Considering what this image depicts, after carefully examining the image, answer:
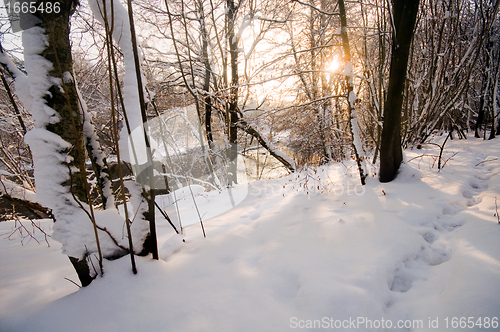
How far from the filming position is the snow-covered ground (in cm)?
105

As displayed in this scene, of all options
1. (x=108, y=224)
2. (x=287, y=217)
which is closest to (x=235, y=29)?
(x=287, y=217)

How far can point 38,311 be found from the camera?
1.13 m

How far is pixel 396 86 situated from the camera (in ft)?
8.06

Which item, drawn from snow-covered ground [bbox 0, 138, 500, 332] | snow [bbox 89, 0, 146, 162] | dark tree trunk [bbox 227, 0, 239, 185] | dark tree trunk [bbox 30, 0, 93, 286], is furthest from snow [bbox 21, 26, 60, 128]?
dark tree trunk [bbox 227, 0, 239, 185]

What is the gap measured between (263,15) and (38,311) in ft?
23.1

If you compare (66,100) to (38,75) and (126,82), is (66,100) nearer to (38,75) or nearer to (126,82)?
(38,75)

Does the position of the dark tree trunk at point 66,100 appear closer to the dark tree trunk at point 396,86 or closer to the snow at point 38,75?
the snow at point 38,75

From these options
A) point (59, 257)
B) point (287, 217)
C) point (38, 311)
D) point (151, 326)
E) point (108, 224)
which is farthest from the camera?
point (287, 217)

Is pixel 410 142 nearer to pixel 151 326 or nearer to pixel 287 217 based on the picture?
pixel 287 217

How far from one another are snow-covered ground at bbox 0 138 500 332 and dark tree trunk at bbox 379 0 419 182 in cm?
69

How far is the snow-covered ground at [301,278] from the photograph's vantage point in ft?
3.44

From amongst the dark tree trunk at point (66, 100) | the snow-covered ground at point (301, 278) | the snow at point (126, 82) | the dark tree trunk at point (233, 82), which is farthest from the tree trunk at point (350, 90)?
the dark tree trunk at point (233, 82)

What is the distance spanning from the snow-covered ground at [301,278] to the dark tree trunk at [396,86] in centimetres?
69

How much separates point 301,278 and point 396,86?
2560mm
